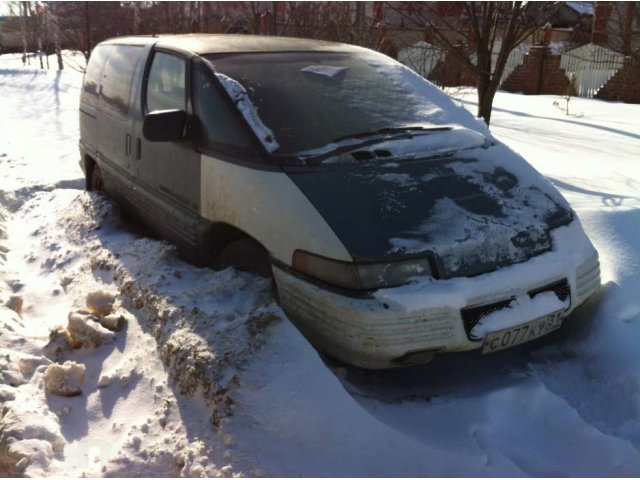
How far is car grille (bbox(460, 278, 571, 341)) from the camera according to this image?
265 centimetres

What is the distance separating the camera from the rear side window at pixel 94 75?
209 inches

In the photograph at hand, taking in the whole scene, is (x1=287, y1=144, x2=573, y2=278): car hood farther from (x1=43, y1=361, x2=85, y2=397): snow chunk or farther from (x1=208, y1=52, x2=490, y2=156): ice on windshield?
(x1=43, y1=361, x2=85, y2=397): snow chunk

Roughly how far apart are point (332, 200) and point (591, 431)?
1.46m

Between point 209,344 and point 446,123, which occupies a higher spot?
point 446,123

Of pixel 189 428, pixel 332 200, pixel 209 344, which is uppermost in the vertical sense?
pixel 332 200

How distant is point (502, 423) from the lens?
2539 millimetres

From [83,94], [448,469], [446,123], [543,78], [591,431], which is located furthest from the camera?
[543,78]

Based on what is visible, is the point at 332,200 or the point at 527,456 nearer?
the point at 527,456

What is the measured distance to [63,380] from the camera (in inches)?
117

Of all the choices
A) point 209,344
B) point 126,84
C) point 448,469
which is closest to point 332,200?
point 209,344

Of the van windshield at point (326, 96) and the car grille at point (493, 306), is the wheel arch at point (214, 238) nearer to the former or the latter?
the van windshield at point (326, 96)

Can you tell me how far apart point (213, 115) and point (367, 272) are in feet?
4.68

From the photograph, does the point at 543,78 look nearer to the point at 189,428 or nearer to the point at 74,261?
the point at 74,261

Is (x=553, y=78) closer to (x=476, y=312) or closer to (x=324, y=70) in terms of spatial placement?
(x=324, y=70)
